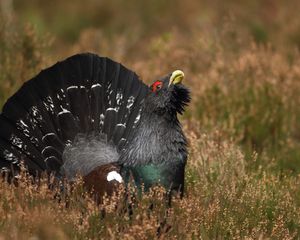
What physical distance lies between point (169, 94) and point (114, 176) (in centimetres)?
71

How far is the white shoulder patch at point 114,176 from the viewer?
5572 millimetres

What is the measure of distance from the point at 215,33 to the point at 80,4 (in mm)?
5954

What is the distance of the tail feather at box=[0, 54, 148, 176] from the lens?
20.6 ft

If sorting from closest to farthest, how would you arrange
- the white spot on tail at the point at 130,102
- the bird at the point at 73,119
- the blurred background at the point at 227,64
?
the bird at the point at 73,119
the white spot on tail at the point at 130,102
the blurred background at the point at 227,64

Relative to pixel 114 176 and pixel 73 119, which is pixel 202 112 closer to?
pixel 73 119

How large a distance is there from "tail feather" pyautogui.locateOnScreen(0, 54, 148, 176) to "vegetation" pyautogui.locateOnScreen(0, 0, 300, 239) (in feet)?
1.77

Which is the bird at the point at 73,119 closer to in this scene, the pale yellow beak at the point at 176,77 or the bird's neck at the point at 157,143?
the bird's neck at the point at 157,143

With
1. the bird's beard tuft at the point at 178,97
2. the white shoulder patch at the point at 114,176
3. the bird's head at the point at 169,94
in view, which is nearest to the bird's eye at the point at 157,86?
the bird's head at the point at 169,94

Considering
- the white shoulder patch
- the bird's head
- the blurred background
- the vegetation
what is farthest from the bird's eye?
the blurred background

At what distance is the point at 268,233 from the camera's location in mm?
5441

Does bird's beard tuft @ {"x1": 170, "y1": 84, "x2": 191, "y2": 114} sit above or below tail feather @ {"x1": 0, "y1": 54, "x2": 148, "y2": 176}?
below

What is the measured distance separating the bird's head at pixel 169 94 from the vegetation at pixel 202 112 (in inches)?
26.5

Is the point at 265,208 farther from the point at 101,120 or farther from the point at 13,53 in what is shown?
the point at 13,53

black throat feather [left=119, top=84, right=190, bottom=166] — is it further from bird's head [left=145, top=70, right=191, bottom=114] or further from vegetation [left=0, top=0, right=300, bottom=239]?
vegetation [left=0, top=0, right=300, bottom=239]
